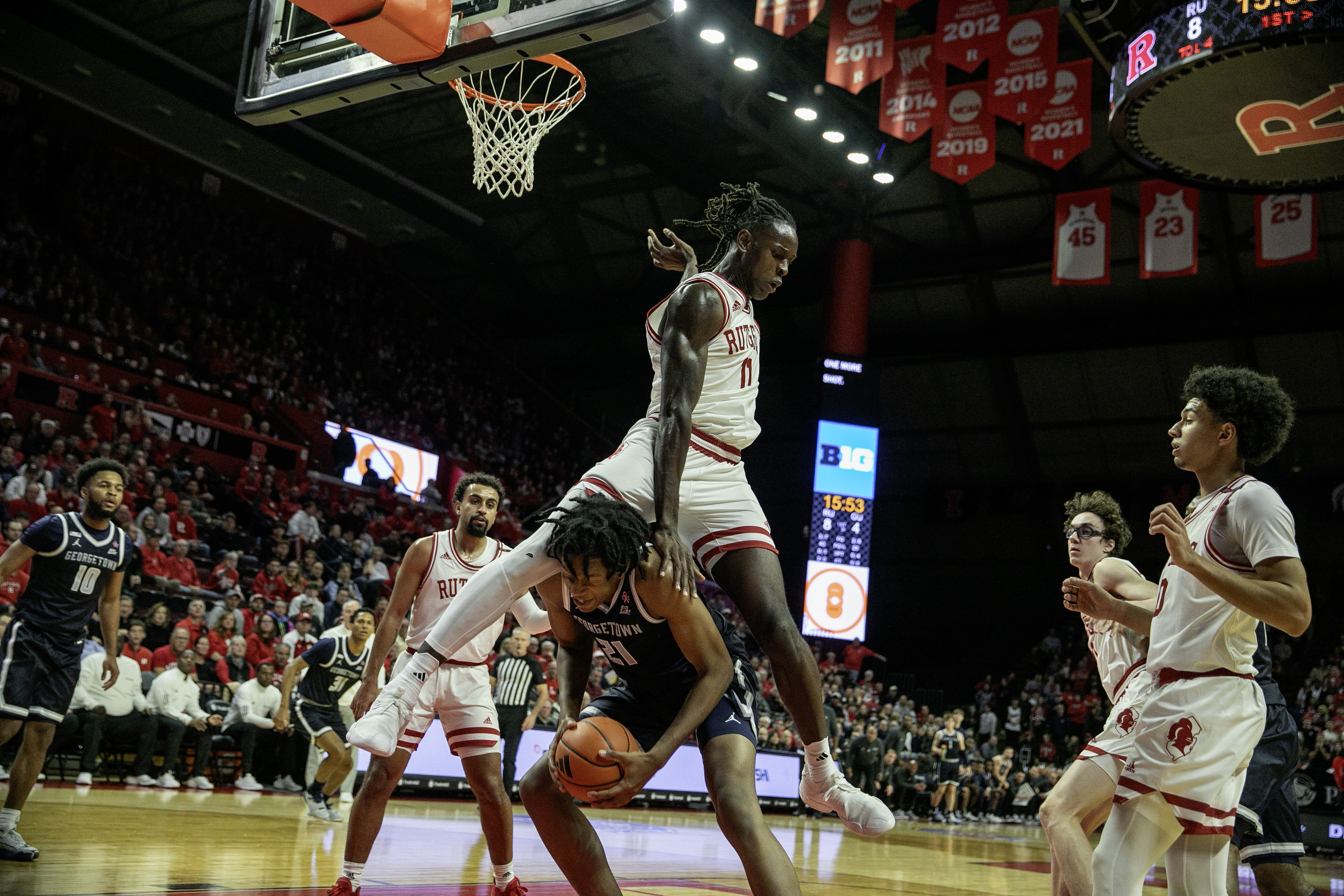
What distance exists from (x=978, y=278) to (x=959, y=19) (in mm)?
11509

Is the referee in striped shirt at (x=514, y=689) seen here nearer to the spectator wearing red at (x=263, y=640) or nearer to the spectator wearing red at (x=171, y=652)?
the spectator wearing red at (x=263, y=640)

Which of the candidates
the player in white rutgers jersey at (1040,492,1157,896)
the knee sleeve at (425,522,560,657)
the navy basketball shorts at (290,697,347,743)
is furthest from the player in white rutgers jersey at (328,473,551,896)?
the navy basketball shorts at (290,697,347,743)

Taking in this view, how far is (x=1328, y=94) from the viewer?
8562mm

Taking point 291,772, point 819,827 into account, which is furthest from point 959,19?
point 291,772

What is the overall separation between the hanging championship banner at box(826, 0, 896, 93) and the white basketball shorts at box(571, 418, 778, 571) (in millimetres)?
10269

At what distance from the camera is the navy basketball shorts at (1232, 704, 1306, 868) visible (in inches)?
168

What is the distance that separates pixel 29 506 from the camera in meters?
12.4

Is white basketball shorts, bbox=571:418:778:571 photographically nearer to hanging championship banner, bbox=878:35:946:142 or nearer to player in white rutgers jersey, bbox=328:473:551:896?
player in white rutgers jersey, bbox=328:473:551:896

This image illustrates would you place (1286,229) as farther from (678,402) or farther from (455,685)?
(678,402)

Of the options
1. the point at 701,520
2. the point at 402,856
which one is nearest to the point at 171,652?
the point at 402,856

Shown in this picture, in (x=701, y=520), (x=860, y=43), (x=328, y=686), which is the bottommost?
(x=328, y=686)

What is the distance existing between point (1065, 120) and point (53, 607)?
11345 mm

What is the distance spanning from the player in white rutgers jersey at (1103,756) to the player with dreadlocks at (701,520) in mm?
768

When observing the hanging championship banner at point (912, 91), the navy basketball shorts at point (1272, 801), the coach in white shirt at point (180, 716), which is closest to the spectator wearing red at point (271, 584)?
the coach in white shirt at point (180, 716)
